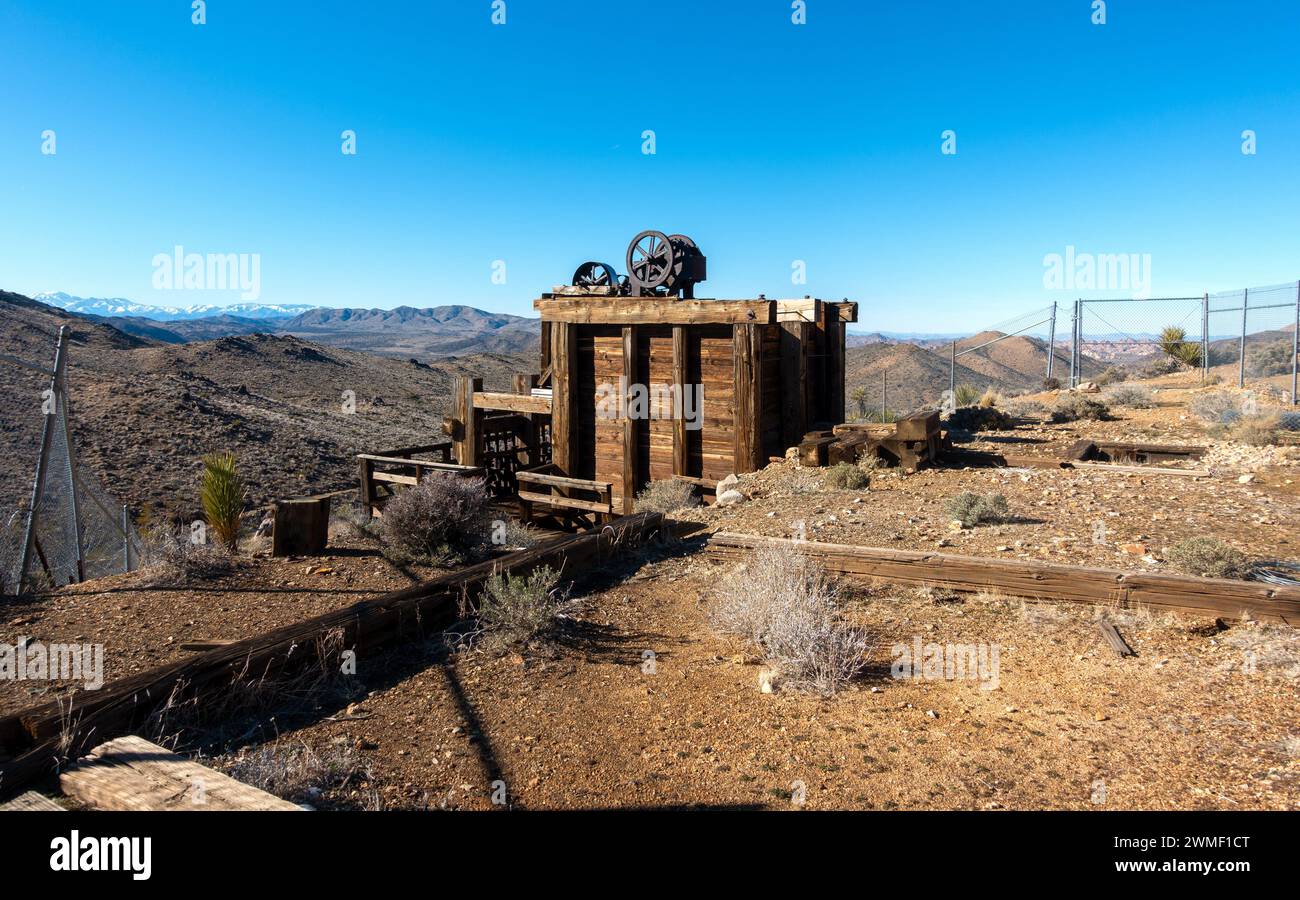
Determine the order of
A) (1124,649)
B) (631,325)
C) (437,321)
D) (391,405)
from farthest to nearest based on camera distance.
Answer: (437,321) < (391,405) < (631,325) < (1124,649)

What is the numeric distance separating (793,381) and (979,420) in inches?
197

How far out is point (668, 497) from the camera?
1070 centimetres

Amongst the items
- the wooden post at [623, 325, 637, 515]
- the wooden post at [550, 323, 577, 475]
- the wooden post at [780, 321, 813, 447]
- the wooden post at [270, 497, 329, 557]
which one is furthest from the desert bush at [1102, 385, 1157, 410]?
the wooden post at [270, 497, 329, 557]

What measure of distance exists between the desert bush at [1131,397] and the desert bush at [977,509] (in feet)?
36.5

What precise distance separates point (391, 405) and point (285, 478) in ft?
54.8

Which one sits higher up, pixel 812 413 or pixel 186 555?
pixel 812 413

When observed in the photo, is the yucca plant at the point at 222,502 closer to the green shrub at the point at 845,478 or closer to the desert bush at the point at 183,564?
the desert bush at the point at 183,564

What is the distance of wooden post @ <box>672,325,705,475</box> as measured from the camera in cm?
1142

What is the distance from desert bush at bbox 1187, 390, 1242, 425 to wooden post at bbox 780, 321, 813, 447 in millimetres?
7183

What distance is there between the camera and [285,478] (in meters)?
19.7

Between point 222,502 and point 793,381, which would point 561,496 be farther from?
point 222,502

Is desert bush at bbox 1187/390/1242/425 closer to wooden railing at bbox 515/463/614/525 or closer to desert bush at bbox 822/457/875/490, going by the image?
desert bush at bbox 822/457/875/490
